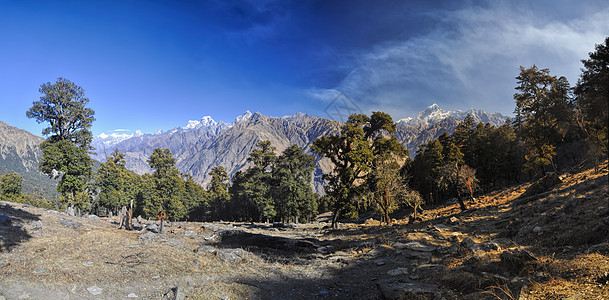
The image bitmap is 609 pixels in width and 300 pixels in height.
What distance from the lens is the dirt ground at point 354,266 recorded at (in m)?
7.60

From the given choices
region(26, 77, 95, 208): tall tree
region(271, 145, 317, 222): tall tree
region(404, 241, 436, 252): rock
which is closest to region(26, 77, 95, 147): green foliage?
region(26, 77, 95, 208): tall tree

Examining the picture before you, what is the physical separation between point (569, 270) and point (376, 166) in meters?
20.7

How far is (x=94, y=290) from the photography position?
A: 9.27 metres

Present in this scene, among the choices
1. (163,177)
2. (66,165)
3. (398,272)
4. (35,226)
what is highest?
(66,165)

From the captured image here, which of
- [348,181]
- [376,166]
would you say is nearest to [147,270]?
[348,181]

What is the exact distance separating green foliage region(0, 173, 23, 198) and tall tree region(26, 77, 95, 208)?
161ft

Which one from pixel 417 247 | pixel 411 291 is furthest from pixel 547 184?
pixel 411 291

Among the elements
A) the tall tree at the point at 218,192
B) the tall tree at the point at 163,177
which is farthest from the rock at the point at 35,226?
the tall tree at the point at 218,192

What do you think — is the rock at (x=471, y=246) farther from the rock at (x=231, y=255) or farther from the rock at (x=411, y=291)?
the rock at (x=231, y=255)

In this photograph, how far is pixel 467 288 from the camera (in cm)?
805

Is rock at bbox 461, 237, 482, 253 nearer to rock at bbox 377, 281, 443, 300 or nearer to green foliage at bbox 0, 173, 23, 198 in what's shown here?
rock at bbox 377, 281, 443, 300

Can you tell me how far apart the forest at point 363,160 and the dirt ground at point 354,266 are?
3707 mm

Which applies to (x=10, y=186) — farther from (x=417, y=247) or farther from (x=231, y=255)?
(x=417, y=247)

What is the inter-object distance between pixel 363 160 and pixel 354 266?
44.3 ft
